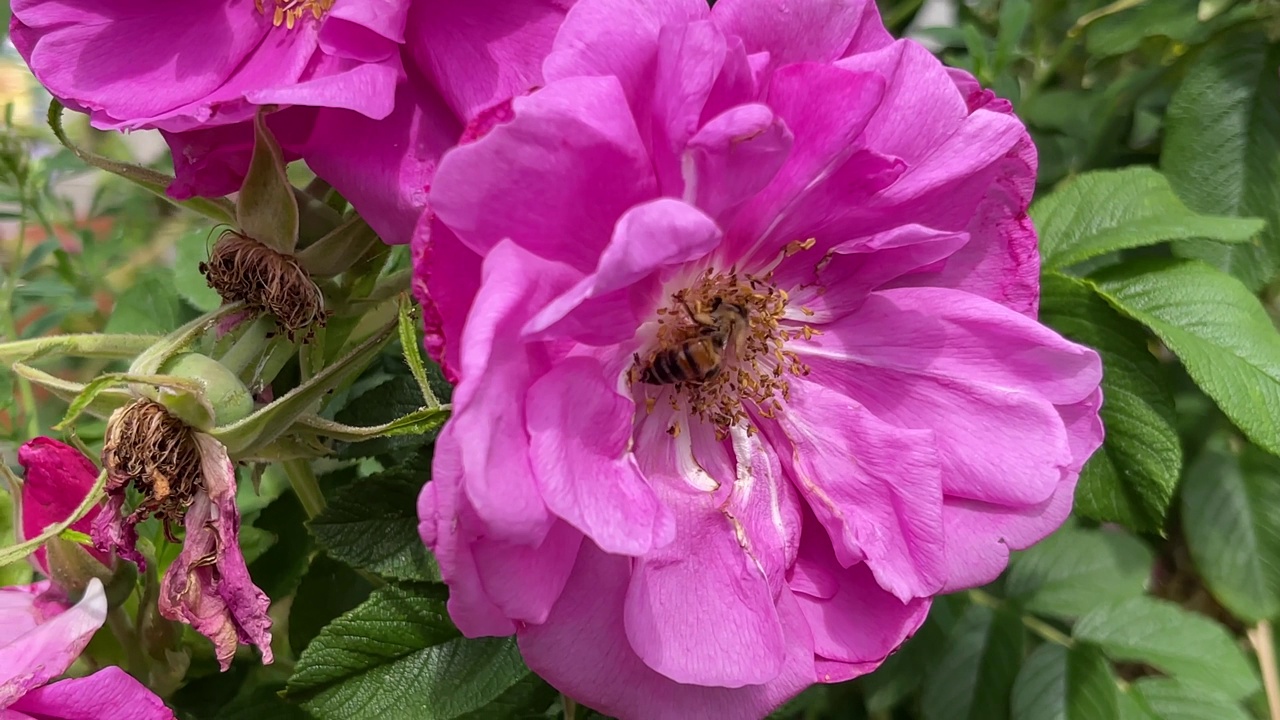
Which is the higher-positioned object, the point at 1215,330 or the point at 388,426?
the point at 388,426

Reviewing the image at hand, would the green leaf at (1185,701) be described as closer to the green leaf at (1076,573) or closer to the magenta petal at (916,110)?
the green leaf at (1076,573)

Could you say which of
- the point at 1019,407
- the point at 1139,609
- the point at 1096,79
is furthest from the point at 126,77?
the point at 1096,79

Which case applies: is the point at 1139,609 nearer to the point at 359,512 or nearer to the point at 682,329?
the point at 682,329

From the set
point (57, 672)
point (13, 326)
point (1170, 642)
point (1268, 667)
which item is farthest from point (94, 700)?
point (1268, 667)

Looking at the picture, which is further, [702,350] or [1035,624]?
[1035,624]

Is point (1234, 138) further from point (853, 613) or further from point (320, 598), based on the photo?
point (320, 598)

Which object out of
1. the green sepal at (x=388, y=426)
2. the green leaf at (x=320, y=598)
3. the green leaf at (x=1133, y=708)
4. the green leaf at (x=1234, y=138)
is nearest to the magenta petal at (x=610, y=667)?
the green sepal at (x=388, y=426)

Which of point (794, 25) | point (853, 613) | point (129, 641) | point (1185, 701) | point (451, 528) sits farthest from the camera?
point (1185, 701)
